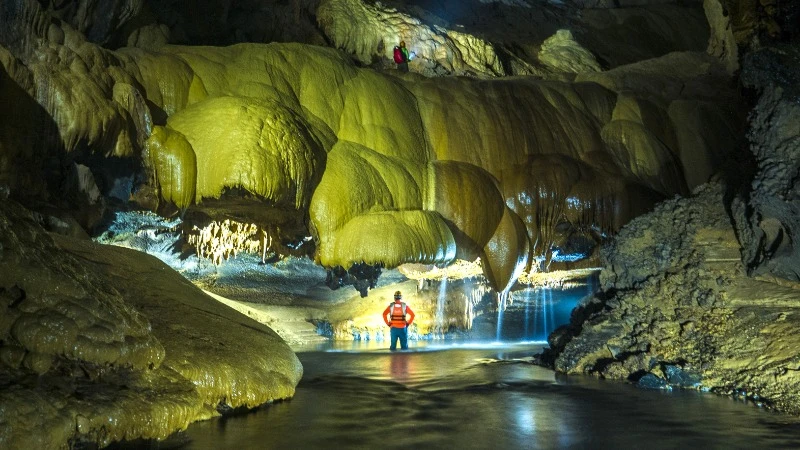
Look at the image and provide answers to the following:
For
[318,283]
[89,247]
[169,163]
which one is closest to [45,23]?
[169,163]

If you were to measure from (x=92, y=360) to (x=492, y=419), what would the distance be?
3156mm

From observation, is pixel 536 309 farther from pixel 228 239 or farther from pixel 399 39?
pixel 228 239

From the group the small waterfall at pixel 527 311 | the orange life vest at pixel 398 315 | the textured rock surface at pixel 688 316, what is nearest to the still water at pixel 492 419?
the textured rock surface at pixel 688 316

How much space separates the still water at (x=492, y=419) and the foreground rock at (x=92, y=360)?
0.30 metres

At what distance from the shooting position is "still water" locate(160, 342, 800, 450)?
4.77 meters

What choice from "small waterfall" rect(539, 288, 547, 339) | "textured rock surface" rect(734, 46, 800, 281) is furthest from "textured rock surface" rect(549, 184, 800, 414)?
"small waterfall" rect(539, 288, 547, 339)

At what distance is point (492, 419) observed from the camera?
5668mm

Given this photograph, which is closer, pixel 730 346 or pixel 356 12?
pixel 730 346

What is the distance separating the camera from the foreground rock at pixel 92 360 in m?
4.03

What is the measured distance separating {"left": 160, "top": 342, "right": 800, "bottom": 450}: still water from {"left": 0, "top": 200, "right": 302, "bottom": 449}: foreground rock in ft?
0.97

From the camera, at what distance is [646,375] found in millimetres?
7590

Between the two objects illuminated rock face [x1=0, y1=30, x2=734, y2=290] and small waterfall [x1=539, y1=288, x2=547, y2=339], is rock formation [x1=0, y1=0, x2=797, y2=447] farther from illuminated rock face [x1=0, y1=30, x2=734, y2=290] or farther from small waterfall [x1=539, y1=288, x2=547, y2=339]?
small waterfall [x1=539, y1=288, x2=547, y2=339]

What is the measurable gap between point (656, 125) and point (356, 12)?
818cm

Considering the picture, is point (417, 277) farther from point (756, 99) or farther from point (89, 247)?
point (89, 247)
